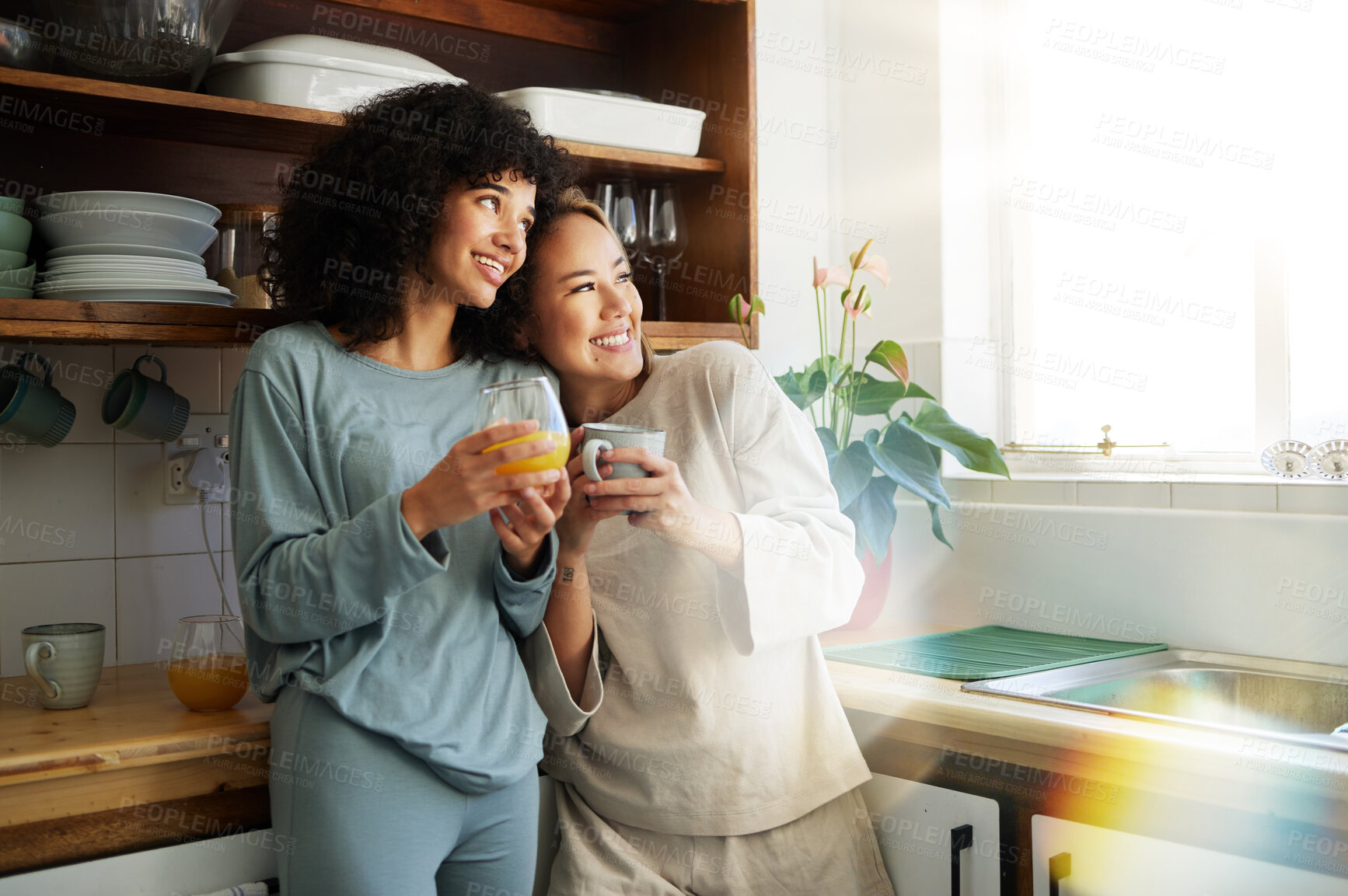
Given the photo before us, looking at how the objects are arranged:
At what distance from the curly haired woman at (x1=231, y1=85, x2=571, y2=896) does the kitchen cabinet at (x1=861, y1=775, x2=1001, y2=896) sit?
0.52 metres

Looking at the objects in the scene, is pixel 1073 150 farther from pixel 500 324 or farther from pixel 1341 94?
pixel 500 324

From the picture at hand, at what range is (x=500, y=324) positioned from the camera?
146cm

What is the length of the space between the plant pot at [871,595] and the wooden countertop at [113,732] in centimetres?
107

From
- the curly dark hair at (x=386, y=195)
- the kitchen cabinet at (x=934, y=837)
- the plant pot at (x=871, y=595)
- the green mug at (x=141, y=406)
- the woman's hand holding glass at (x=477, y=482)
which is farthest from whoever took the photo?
the plant pot at (x=871, y=595)

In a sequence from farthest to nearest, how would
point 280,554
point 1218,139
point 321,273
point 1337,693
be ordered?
point 1218,139, point 1337,693, point 321,273, point 280,554

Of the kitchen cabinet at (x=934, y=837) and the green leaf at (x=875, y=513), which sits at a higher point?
the green leaf at (x=875, y=513)

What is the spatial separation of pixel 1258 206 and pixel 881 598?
0.99 m

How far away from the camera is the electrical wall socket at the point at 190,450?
1836mm

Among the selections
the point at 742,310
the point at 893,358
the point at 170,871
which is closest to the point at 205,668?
the point at 170,871

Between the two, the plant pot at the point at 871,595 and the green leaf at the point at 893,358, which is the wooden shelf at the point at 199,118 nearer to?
the green leaf at the point at 893,358

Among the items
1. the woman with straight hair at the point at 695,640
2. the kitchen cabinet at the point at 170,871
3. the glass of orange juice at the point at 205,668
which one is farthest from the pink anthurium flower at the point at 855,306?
the kitchen cabinet at the point at 170,871

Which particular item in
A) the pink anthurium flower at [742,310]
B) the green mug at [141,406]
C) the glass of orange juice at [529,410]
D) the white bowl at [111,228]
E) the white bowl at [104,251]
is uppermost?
the white bowl at [111,228]

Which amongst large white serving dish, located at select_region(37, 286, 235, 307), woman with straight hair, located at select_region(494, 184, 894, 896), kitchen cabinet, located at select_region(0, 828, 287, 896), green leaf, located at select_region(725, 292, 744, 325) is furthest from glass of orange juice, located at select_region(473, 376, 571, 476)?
green leaf, located at select_region(725, 292, 744, 325)

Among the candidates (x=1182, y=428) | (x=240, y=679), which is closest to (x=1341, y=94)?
(x=1182, y=428)
